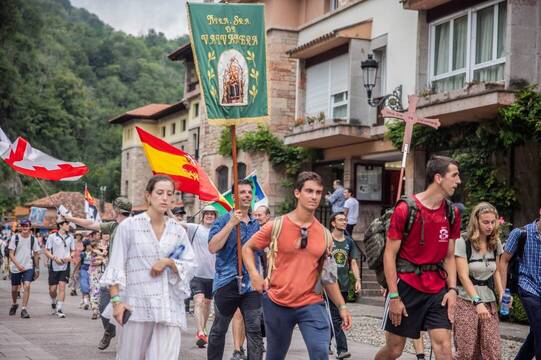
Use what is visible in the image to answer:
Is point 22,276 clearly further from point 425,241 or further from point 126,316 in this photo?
point 425,241

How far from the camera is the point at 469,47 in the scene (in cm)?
2058

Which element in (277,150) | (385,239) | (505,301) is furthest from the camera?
(277,150)

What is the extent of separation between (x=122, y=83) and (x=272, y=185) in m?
92.6

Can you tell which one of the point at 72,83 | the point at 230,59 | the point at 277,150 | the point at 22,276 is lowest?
the point at 22,276

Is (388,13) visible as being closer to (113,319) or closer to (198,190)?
(198,190)

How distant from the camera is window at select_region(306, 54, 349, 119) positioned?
26.5 meters

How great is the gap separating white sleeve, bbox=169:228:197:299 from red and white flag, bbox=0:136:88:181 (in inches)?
331

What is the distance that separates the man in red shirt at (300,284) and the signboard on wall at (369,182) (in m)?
20.4

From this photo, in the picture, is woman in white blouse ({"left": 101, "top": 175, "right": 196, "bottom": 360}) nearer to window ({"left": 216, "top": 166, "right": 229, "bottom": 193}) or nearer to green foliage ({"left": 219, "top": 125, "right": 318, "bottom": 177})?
green foliage ({"left": 219, "top": 125, "right": 318, "bottom": 177})

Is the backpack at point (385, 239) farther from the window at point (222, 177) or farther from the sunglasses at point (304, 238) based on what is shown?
the window at point (222, 177)

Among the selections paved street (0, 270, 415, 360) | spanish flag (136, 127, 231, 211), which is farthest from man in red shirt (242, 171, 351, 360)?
paved street (0, 270, 415, 360)

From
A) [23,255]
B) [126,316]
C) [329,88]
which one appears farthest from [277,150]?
[126,316]

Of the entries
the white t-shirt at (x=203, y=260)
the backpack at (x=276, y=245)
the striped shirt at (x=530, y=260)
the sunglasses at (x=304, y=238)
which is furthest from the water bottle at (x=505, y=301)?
the white t-shirt at (x=203, y=260)

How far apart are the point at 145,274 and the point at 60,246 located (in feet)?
40.4
